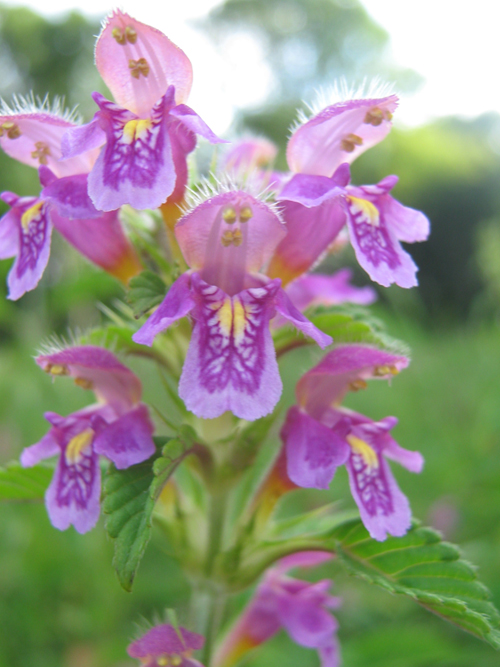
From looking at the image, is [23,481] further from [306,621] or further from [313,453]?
[306,621]

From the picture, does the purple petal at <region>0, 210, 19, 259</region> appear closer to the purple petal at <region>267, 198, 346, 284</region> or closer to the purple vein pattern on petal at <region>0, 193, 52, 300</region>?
the purple vein pattern on petal at <region>0, 193, 52, 300</region>

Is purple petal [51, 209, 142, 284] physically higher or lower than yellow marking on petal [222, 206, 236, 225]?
lower

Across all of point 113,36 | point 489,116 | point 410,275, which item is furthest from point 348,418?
point 489,116

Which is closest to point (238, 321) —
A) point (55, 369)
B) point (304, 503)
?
point (55, 369)

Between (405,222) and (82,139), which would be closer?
(82,139)

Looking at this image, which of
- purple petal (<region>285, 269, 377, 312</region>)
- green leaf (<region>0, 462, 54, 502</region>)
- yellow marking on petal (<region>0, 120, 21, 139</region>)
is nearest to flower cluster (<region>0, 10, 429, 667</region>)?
yellow marking on petal (<region>0, 120, 21, 139</region>)

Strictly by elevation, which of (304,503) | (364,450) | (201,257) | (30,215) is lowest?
(304,503)

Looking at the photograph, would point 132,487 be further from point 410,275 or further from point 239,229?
point 410,275
